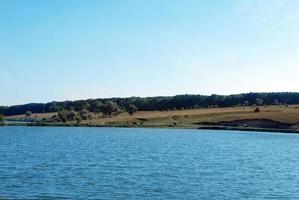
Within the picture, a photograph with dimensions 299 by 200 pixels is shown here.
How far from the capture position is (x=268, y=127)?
14788 centimetres

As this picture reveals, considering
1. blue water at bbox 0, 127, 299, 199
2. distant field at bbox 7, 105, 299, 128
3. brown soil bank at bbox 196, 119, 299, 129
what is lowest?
blue water at bbox 0, 127, 299, 199

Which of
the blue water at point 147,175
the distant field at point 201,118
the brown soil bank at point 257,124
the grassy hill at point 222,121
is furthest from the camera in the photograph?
the distant field at point 201,118

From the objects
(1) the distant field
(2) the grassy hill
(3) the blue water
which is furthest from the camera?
(1) the distant field

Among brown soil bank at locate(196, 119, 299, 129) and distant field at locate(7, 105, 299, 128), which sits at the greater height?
distant field at locate(7, 105, 299, 128)

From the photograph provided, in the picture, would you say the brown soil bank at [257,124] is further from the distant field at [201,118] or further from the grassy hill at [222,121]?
the distant field at [201,118]

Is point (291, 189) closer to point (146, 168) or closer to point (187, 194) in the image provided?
point (187, 194)

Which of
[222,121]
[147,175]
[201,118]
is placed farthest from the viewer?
[201,118]

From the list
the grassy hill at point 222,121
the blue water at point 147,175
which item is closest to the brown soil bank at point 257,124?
the grassy hill at point 222,121

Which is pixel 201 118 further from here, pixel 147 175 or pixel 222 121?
pixel 147 175

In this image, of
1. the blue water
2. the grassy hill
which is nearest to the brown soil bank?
the grassy hill

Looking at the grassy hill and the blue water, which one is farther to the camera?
the grassy hill

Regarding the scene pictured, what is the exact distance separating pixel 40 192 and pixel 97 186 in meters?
4.83

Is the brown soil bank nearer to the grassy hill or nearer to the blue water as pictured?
the grassy hill

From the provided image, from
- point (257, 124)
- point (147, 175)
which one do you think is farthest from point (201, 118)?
point (147, 175)
